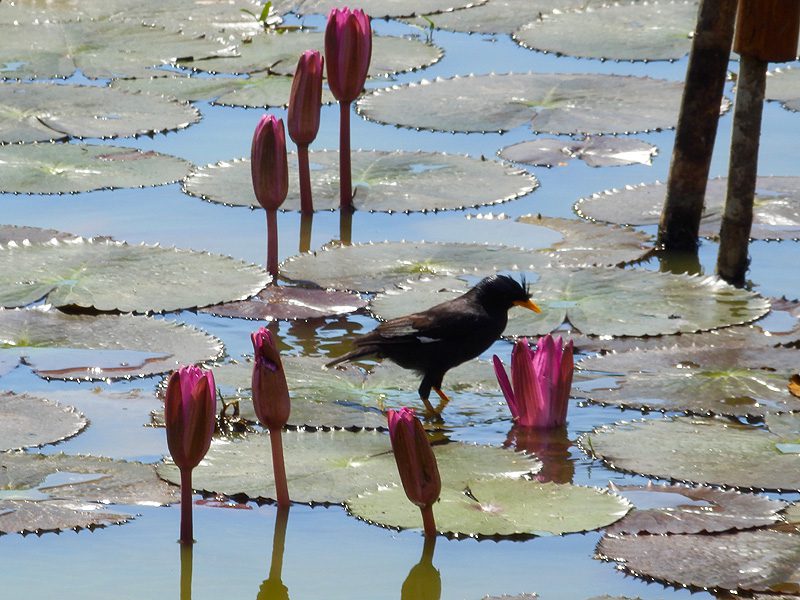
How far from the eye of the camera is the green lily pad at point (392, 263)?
15.8ft

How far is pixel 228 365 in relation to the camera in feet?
13.4

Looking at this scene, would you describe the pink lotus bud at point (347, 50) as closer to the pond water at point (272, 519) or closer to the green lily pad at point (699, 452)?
the pond water at point (272, 519)

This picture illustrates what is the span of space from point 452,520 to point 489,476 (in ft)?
0.79

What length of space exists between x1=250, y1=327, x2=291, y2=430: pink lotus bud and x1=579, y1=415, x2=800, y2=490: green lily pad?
0.88 m

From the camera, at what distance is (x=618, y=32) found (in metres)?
7.47

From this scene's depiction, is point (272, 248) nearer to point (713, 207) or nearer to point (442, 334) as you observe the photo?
point (442, 334)

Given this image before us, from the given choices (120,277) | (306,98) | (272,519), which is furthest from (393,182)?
(272,519)

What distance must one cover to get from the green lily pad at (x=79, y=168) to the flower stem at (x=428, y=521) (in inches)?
113

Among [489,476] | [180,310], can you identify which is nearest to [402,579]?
[489,476]

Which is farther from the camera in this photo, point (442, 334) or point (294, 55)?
point (294, 55)

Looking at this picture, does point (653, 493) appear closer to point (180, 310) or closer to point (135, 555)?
point (135, 555)

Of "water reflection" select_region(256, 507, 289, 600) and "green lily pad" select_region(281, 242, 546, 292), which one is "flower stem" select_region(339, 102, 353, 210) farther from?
"water reflection" select_region(256, 507, 289, 600)

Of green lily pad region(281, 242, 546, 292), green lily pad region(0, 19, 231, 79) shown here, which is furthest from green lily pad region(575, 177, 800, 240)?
green lily pad region(0, 19, 231, 79)

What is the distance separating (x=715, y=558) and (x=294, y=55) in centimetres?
460
